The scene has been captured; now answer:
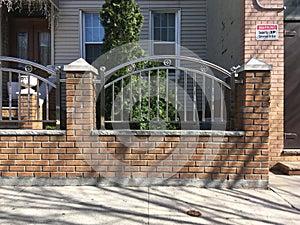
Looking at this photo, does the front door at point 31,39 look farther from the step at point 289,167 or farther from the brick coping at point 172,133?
the step at point 289,167

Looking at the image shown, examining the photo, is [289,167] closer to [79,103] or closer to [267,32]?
[267,32]

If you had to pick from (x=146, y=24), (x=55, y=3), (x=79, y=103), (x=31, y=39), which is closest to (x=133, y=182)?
(x=79, y=103)

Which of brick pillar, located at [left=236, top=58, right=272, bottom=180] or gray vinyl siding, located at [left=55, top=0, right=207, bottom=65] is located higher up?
gray vinyl siding, located at [left=55, top=0, right=207, bottom=65]

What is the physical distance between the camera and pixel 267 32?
16.9 feet

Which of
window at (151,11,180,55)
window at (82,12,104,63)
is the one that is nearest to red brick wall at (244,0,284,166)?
window at (151,11,180,55)

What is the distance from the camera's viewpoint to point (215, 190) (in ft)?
12.8

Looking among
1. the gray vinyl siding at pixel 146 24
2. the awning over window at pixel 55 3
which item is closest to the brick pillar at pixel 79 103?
the awning over window at pixel 55 3

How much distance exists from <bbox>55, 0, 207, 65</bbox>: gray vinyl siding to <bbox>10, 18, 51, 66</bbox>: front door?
84cm

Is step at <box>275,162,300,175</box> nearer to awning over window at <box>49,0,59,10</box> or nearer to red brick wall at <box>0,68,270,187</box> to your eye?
red brick wall at <box>0,68,270,187</box>

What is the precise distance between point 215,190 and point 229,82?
1.62 meters

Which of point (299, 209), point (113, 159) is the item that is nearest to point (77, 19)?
point (113, 159)

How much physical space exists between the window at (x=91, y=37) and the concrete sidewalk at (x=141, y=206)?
214 inches

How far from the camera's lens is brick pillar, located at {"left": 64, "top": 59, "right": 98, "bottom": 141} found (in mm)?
3916

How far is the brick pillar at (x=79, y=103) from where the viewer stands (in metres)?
3.92
